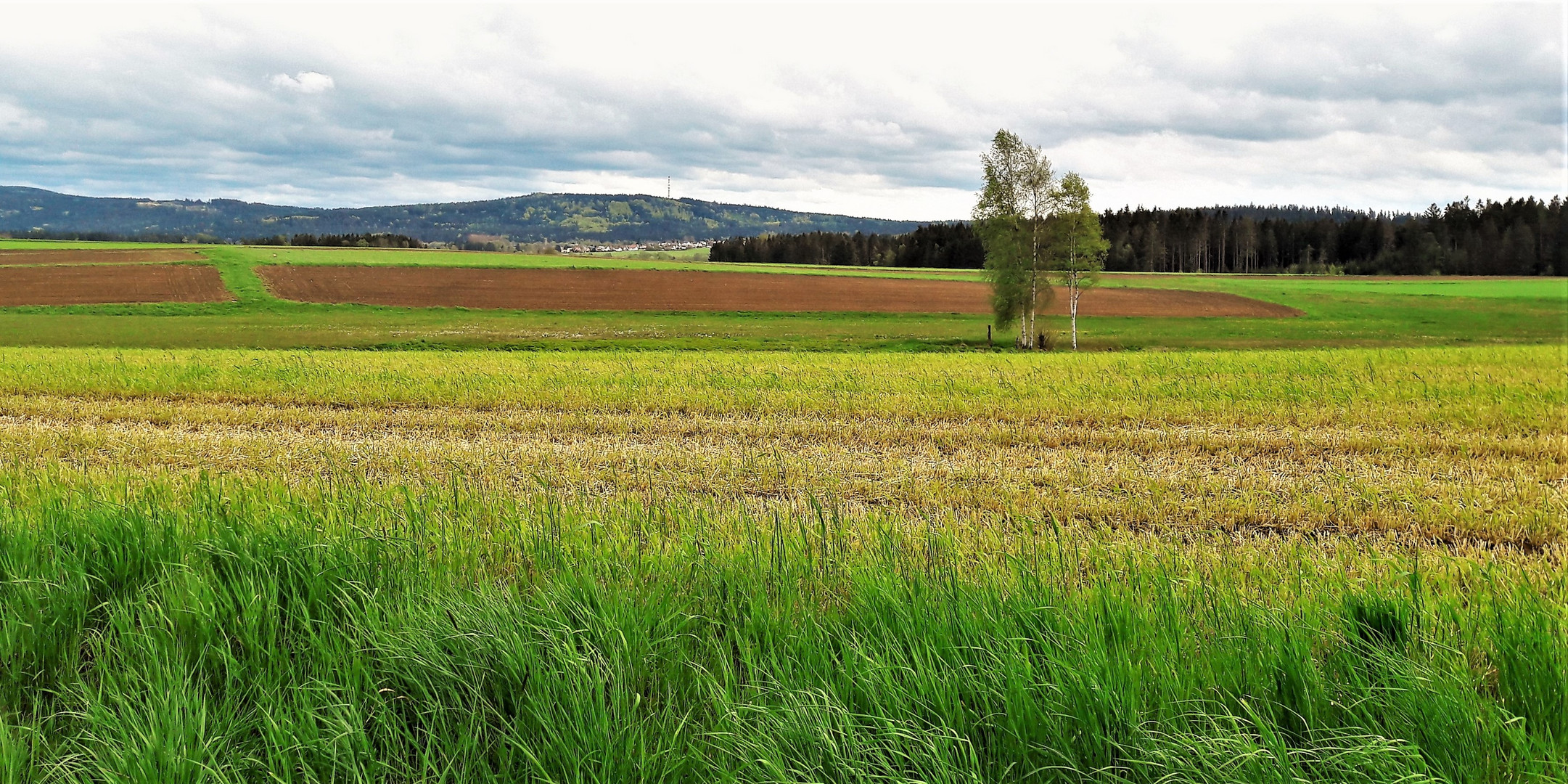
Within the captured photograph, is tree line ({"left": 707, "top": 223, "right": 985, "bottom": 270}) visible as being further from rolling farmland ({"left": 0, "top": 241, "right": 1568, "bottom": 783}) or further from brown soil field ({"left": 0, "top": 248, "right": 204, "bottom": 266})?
rolling farmland ({"left": 0, "top": 241, "right": 1568, "bottom": 783})

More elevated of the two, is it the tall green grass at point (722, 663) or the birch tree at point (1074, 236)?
the birch tree at point (1074, 236)

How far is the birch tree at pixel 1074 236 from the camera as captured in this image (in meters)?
51.3

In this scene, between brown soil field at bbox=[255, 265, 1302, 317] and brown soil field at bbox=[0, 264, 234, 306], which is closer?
brown soil field at bbox=[0, 264, 234, 306]

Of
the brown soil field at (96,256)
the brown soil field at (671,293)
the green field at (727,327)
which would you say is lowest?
the green field at (727,327)

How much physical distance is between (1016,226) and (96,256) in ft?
392

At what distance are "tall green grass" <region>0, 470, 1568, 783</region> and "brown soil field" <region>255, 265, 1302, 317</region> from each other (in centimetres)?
7104

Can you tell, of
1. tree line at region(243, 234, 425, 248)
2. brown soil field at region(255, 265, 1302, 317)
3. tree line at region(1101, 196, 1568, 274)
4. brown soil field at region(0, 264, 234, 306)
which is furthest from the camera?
tree line at region(243, 234, 425, 248)

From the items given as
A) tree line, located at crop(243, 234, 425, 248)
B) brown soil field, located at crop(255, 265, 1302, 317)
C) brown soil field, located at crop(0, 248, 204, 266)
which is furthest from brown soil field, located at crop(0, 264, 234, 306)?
tree line, located at crop(243, 234, 425, 248)

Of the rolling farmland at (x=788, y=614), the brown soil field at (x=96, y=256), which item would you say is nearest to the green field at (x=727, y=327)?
the brown soil field at (x=96, y=256)

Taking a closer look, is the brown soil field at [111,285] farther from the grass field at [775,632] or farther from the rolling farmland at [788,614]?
the grass field at [775,632]

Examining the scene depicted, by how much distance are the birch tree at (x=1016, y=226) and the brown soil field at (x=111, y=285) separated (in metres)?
63.2

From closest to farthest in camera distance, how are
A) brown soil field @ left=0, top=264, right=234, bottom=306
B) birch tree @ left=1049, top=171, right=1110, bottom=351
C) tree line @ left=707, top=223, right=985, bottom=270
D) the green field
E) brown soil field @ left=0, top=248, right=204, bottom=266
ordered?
the green field < birch tree @ left=1049, top=171, right=1110, bottom=351 < brown soil field @ left=0, top=264, right=234, bottom=306 < brown soil field @ left=0, top=248, right=204, bottom=266 < tree line @ left=707, top=223, right=985, bottom=270

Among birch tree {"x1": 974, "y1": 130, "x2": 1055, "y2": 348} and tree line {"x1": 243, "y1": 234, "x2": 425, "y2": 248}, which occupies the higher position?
tree line {"x1": 243, "y1": 234, "x2": 425, "y2": 248}

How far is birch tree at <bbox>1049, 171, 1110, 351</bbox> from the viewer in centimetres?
5134
